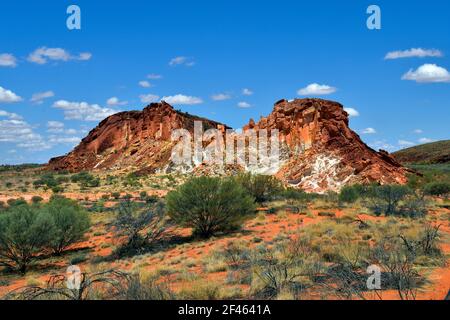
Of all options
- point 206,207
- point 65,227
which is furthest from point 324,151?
point 65,227

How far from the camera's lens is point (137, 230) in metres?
16.8

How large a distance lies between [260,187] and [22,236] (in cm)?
1481

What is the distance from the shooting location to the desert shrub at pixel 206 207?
18250 mm

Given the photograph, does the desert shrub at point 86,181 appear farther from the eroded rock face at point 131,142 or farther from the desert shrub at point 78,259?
the desert shrub at point 78,259

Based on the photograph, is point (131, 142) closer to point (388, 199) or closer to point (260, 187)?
point (260, 187)

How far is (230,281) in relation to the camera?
961cm

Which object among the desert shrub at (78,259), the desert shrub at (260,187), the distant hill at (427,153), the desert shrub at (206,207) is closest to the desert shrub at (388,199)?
the desert shrub at (260,187)

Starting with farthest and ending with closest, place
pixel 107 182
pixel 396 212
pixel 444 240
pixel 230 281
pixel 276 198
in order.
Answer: pixel 107 182
pixel 276 198
pixel 396 212
pixel 444 240
pixel 230 281

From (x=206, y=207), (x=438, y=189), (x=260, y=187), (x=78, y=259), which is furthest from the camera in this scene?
(x=438, y=189)

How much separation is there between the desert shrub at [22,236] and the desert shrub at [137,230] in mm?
2589
